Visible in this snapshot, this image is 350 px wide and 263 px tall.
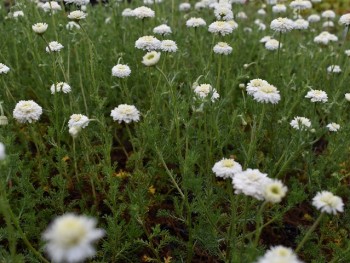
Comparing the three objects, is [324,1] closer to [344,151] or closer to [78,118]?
[344,151]

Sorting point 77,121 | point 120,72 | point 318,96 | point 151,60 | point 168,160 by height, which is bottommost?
point 168,160

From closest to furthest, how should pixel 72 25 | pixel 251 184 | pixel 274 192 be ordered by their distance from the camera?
pixel 274 192 < pixel 251 184 < pixel 72 25

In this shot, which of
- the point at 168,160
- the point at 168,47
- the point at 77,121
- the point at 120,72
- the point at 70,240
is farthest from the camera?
the point at 168,47

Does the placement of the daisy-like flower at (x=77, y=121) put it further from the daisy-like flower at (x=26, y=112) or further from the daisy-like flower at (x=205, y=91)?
the daisy-like flower at (x=205, y=91)

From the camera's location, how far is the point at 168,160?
10.5 ft

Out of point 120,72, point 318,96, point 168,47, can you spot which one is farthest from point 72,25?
point 318,96

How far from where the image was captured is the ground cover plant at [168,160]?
2.31 metres

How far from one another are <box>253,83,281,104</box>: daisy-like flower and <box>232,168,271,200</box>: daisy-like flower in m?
0.63

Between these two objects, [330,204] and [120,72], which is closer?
[330,204]

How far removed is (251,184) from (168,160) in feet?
4.41

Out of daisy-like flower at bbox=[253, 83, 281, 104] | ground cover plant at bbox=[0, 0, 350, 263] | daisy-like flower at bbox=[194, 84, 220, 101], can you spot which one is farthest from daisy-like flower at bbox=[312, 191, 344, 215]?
daisy-like flower at bbox=[194, 84, 220, 101]

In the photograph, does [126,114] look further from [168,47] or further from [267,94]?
[168,47]

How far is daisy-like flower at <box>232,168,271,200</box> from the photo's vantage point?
1871 mm

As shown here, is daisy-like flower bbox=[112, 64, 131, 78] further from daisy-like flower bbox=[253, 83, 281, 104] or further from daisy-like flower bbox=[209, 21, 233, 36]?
daisy-like flower bbox=[253, 83, 281, 104]
